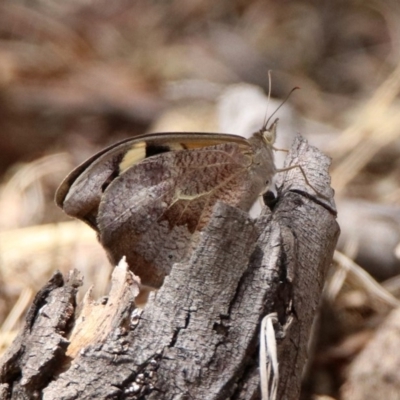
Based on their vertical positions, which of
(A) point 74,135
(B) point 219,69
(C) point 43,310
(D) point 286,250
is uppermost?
(B) point 219,69

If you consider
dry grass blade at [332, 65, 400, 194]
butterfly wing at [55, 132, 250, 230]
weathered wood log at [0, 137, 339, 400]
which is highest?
dry grass blade at [332, 65, 400, 194]

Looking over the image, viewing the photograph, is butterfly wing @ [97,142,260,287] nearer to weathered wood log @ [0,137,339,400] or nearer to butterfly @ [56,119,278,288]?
butterfly @ [56,119,278,288]

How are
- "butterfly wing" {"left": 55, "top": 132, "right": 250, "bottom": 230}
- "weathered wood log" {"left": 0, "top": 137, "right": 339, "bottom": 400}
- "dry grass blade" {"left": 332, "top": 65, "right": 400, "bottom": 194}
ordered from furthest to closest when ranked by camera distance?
"dry grass blade" {"left": 332, "top": 65, "right": 400, "bottom": 194} → "butterfly wing" {"left": 55, "top": 132, "right": 250, "bottom": 230} → "weathered wood log" {"left": 0, "top": 137, "right": 339, "bottom": 400}

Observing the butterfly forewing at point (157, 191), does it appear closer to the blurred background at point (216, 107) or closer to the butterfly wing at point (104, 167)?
the butterfly wing at point (104, 167)

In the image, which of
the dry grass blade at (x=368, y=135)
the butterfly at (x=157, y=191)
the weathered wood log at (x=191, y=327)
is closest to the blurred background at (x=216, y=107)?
the dry grass blade at (x=368, y=135)

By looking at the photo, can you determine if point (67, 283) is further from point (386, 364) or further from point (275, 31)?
point (275, 31)

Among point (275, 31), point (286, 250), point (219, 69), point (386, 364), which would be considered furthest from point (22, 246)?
point (275, 31)

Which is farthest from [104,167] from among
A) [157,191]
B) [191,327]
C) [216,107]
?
[216,107]

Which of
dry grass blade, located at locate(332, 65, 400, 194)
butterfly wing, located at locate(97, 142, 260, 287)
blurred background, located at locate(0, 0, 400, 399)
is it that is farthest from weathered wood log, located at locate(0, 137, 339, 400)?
dry grass blade, located at locate(332, 65, 400, 194)
